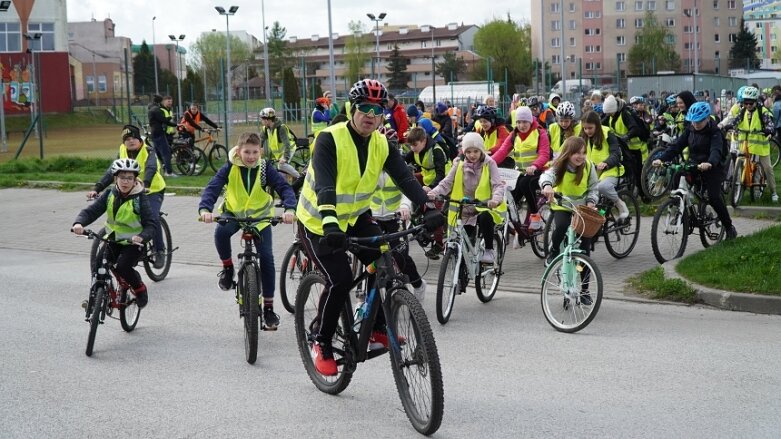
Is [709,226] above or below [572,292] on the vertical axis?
above

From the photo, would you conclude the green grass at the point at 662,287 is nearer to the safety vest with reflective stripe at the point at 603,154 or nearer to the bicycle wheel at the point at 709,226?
the bicycle wheel at the point at 709,226

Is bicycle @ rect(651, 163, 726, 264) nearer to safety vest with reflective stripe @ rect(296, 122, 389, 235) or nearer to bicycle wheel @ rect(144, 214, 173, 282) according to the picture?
bicycle wheel @ rect(144, 214, 173, 282)

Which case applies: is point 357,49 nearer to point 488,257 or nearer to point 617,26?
point 617,26

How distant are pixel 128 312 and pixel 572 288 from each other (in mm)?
3846

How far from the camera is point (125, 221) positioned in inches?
347

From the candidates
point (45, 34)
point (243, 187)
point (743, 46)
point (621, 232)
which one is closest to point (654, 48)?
point (743, 46)

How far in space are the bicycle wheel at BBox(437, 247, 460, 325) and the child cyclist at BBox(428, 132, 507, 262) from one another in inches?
21.8

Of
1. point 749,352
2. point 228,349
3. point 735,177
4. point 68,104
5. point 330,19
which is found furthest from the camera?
point 68,104

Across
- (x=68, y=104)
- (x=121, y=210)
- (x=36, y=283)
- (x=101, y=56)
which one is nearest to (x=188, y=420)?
(x=121, y=210)

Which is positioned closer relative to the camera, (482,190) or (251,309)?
(251,309)

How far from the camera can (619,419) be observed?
19.5 feet

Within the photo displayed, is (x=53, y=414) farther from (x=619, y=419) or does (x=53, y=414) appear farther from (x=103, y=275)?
(x=619, y=419)

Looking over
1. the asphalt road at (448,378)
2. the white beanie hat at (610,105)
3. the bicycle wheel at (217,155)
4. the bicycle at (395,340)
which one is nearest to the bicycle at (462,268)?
the asphalt road at (448,378)

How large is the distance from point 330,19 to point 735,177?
70.4 ft
